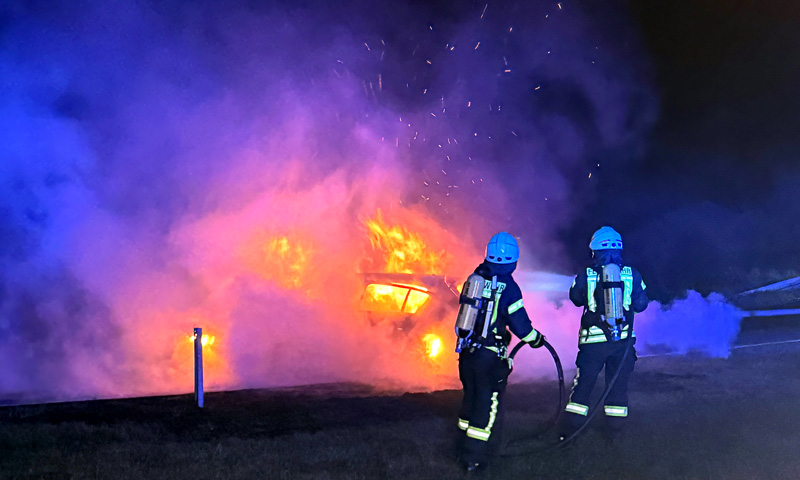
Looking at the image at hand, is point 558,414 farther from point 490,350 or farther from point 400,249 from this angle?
point 400,249

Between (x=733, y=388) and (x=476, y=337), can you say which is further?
(x=733, y=388)

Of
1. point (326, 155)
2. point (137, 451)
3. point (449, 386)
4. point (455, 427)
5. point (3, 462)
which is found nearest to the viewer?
point (3, 462)

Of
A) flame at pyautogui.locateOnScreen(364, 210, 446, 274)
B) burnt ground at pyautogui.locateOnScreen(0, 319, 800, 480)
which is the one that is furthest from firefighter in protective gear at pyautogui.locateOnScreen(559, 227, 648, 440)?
flame at pyautogui.locateOnScreen(364, 210, 446, 274)

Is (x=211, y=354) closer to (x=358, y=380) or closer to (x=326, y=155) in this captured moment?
(x=358, y=380)

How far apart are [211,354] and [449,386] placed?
372cm

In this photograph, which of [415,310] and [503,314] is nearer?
[503,314]

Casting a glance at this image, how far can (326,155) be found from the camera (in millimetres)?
14102

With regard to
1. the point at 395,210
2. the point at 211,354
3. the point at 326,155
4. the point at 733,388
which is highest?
the point at 326,155

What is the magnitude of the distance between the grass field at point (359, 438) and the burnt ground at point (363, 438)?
0.05ft

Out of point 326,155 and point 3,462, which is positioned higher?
point 326,155

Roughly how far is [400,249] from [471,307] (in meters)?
9.61

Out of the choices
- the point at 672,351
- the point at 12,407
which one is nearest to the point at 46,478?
the point at 12,407

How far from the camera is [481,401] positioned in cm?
546

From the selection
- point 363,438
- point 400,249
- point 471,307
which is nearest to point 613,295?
point 471,307
